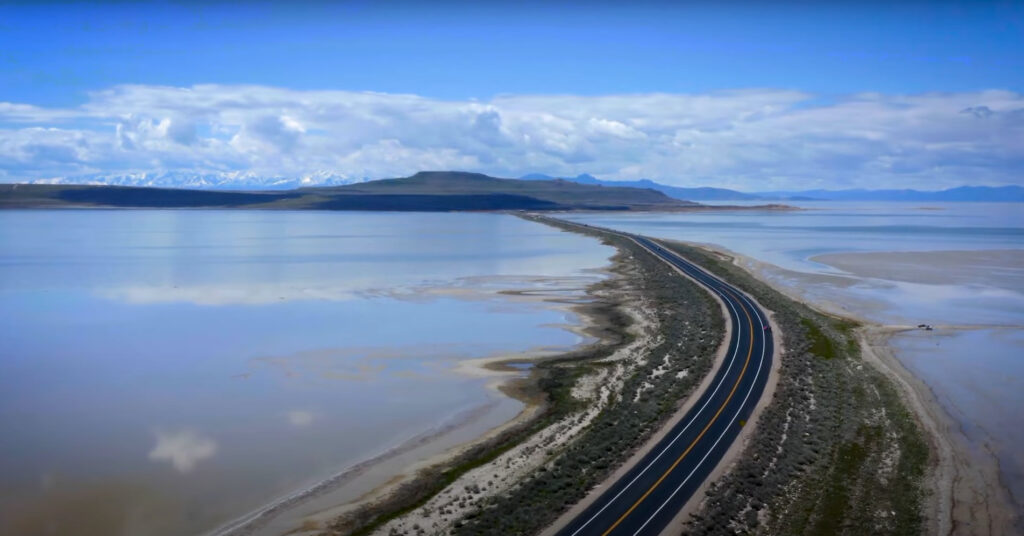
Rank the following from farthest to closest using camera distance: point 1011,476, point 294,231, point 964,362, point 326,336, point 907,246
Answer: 1. point 294,231
2. point 907,246
3. point 326,336
4. point 964,362
5. point 1011,476

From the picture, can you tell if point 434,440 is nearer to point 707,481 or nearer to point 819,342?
point 707,481

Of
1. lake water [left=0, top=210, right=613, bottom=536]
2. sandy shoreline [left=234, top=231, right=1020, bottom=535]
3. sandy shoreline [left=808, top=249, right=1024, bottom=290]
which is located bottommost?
lake water [left=0, top=210, right=613, bottom=536]

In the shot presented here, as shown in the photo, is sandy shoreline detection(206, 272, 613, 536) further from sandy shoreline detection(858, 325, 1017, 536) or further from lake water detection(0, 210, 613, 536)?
sandy shoreline detection(858, 325, 1017, 536)

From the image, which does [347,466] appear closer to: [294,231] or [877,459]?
[877,459]

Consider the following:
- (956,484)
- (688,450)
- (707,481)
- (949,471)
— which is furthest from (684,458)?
(949,471)

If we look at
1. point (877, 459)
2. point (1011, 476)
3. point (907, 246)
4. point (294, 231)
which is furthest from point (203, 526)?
point (294, 231)

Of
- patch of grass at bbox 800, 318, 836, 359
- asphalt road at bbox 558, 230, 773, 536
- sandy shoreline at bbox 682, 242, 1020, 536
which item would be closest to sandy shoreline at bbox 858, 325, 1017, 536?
sandy shoreline at bbox 682, 242, 1020, 536
